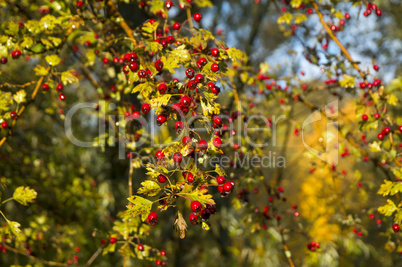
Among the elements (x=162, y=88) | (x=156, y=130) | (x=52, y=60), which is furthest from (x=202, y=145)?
Result: (x=156, y=130)

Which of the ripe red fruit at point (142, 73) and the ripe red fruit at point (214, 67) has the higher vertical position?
the ripe red fruit at point (214, 67)

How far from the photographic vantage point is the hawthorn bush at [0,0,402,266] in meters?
1.58

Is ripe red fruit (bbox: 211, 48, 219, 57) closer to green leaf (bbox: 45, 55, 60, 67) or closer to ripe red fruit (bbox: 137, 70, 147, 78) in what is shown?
ripe red fruit (bbox: 137, 70, 147, 78)

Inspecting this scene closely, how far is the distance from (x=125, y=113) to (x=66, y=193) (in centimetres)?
189

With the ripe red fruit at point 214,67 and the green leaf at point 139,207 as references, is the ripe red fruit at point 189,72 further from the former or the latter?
the green leaf at point 139,207

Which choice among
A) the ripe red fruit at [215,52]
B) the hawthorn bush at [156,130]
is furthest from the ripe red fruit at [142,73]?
the ripe red fruit at [215,52]

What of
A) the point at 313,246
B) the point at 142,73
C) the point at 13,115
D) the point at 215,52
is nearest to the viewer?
the point at 142,73

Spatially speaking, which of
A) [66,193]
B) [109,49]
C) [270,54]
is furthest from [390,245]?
[270,54]

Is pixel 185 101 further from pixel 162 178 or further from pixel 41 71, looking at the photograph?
pixel 41 71

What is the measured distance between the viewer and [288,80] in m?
3.11

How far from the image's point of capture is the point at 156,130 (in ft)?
10.2

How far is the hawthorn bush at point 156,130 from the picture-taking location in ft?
5.18

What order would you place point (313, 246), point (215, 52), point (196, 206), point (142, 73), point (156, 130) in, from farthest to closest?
point (156, 130) < point (313, 246) < point (215, 52) < point (142, 73) < point (196, 206)

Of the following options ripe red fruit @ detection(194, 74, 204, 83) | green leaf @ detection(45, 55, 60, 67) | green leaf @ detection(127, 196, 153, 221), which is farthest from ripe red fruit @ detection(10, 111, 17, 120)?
ripe red fruit @ detection(194, 74, 204, 83)
